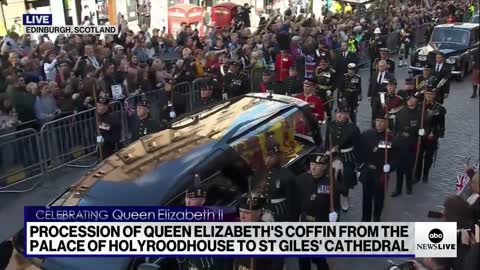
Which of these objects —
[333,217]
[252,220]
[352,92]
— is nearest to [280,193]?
[333,217]

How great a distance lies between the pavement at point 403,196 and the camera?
7954 millimetres

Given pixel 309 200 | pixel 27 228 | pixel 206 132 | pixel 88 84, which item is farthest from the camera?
pixel 88 84

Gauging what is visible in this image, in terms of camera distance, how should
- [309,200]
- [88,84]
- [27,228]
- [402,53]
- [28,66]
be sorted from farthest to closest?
[402,53], [28,66], [88,84], [309,200], [27,228]

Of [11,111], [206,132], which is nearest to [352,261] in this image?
[206,132]

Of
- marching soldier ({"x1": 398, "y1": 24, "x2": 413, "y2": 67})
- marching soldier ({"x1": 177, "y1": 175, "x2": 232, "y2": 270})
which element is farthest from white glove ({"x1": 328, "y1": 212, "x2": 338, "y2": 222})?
marching soldier ({"x1": 398, "y1": 24, "x2": 413, "y2": 67})

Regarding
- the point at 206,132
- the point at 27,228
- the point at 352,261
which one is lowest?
the point at 352,261

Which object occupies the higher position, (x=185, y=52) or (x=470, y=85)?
(x=185, y=52)

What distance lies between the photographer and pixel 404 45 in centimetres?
2008

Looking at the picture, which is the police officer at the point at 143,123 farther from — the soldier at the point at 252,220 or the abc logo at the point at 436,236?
the abc logo at the point at 436,236

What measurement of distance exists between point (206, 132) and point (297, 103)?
74.8 inches

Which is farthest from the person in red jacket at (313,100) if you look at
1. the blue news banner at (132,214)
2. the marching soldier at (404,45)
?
the marching soldier at (404,45)

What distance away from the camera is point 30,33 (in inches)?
587

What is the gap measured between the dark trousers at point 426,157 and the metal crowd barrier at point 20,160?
6.12 m

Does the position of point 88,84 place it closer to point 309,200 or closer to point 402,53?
point 309,200
